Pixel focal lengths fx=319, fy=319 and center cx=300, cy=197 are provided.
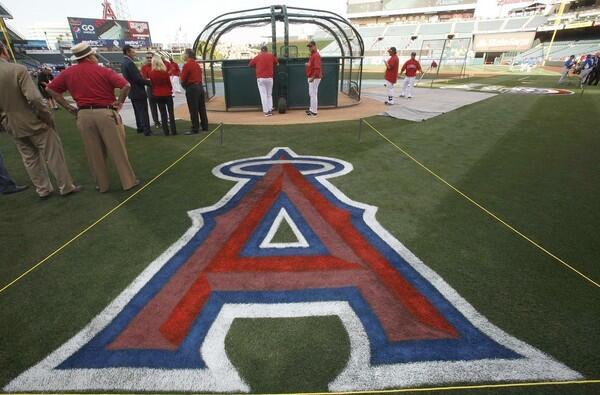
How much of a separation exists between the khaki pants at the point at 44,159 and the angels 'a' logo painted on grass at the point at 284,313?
2507 millimetres

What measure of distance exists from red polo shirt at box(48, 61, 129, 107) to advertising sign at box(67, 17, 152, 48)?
A: 61488mm

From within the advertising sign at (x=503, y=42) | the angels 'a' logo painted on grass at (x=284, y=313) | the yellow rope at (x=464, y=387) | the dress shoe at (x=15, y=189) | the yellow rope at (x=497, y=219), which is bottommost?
the dress shoe at (x=15, y=189)

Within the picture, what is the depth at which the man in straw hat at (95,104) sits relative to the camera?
4.62m

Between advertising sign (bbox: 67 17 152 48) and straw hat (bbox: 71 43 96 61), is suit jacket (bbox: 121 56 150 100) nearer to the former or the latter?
straw hat (bbox: 71 43 96 61)

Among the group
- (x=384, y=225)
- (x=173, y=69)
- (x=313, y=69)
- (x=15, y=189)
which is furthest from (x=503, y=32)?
(x=15, y=189)

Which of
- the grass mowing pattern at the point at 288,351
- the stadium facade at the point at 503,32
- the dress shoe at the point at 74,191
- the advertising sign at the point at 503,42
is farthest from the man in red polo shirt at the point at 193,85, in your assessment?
the advertising sign at the point at 503,42

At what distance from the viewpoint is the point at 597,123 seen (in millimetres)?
9633

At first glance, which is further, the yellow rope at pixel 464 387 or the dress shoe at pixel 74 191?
the dress shoe at pixel 74 191

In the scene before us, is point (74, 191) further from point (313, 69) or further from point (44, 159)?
point (313, 69)

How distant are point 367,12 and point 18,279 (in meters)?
90.7

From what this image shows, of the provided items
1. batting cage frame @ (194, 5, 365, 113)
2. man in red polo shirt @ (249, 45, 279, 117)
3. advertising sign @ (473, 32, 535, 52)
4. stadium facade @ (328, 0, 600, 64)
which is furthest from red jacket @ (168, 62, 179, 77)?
advertising sign @ (473, 32, 535, 52)

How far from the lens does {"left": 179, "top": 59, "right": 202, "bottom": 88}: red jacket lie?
332 inches

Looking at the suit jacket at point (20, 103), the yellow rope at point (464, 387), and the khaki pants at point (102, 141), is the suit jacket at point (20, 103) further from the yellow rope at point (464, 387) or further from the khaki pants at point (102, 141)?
the yellow rope at point (464, 387)

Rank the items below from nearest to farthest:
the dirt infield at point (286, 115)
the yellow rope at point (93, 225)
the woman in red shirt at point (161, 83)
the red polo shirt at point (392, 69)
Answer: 1. the yellow rope at point (93, 225)
2. the woman in red shirt at point (161, 83)
3. the dirt infield at point (286, 115)
4. the red polo shirt at point (392, 69)
